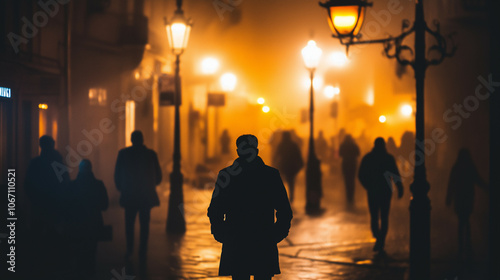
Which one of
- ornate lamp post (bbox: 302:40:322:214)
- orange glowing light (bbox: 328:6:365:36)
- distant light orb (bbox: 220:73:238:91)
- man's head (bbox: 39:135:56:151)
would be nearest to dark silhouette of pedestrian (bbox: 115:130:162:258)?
man's head (bbox: 39:135:56:151)

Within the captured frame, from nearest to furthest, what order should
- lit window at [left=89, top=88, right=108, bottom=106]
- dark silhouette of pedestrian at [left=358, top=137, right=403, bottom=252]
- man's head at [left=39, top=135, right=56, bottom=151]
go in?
man's head at [left=39, top=135, right=56, bottom=151] → dark silhouette of pedestrian at [left=358, top=137, right=403, bottom=252] → lit window at [left=89, top=88, right=108, bottom=106]

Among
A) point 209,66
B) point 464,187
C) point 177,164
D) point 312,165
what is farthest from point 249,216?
point 209,66

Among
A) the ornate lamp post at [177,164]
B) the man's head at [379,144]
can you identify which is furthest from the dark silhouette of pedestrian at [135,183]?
the man's head at [379,144]

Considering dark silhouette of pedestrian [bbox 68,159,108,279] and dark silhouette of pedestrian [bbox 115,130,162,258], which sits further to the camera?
dark silhouette of pedestrian [bbox 115,130,162,258]

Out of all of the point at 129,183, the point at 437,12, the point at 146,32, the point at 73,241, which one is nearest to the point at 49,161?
the point at 129,183

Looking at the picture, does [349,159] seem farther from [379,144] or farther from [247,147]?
[247,147]

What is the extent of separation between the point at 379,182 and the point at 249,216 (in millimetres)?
6250

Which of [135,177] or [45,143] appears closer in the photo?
[135,177]

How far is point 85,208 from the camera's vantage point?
30.8ft

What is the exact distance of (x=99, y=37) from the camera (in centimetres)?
2045

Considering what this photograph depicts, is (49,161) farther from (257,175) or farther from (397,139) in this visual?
(397,139)

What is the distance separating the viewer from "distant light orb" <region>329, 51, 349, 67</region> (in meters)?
38.8

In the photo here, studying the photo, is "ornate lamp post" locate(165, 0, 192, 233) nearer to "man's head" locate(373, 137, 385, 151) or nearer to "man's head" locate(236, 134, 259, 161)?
"man's head" locate(373, 137, 385, 151)

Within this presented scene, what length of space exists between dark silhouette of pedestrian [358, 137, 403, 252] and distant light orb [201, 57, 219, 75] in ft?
82.0
